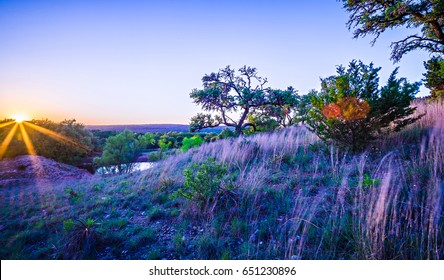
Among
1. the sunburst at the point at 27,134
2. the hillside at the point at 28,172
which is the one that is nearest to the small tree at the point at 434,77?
the hillside at the point at 28,172

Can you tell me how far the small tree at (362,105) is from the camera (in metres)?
4.35

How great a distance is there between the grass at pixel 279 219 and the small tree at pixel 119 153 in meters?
12.6

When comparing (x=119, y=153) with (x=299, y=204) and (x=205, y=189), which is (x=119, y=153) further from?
(x=299, y=204)

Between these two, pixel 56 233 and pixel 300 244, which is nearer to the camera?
pixel 300 244

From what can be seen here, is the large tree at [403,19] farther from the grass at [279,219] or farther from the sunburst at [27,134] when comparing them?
the sunburst at [27,134]

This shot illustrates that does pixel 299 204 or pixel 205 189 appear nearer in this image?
pixel 299 204

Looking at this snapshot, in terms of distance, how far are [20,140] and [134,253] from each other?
2107cm

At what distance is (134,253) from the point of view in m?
2.68

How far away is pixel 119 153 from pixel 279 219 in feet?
56.8

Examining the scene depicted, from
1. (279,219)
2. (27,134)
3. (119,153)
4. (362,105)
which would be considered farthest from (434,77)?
(27,134)

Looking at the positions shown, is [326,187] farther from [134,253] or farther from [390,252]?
[134,253]

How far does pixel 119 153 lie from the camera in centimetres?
1716

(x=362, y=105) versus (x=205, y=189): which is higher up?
(x=362, y=105)

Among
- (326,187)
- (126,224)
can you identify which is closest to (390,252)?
(326,187)
